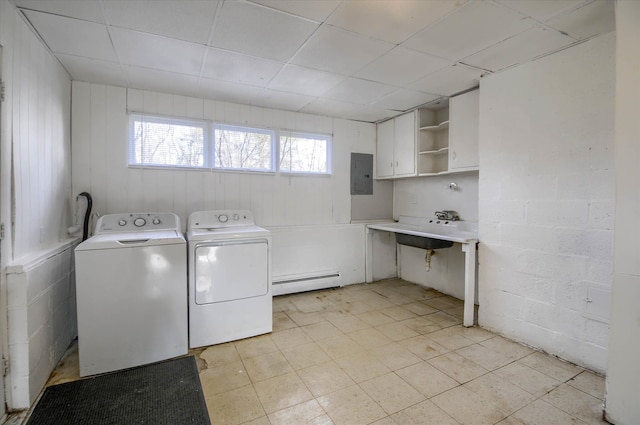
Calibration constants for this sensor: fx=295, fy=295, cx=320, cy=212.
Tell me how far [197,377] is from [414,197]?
11.0ft

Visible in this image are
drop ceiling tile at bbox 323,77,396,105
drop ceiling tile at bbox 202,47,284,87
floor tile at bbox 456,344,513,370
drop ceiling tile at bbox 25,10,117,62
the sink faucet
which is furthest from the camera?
the sink faucet

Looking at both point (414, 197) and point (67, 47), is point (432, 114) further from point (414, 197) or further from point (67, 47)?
point (67, 47)

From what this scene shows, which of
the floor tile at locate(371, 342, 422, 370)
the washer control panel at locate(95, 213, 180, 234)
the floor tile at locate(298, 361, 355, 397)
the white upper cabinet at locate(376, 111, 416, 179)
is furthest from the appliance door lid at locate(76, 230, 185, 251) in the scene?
the white upper cabinet at locate(376, 111, 416, 179)

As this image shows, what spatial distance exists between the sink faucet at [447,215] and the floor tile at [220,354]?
2.73 m

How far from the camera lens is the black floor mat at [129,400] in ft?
5.43

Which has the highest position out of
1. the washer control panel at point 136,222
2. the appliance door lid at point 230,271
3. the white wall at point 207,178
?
the white wall at point 207,178

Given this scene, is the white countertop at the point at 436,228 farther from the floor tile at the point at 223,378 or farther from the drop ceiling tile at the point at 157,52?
the drop ceiling tile at the point at 157,52

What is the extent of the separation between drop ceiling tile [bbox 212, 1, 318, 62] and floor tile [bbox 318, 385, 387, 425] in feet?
7.73

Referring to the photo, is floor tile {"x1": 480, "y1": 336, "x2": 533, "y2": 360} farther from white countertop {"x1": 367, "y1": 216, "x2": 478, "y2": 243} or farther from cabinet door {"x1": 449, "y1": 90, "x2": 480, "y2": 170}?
cabinet door {"x1": 449, "y1": 90, "x2": 480, "y2": 170}

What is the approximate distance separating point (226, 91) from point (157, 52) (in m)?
0.86

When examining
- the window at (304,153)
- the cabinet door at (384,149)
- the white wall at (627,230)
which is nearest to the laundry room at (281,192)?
the white wall at (627,230)

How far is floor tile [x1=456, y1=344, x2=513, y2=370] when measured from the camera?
7.20ft

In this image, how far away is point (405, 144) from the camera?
3803 mm

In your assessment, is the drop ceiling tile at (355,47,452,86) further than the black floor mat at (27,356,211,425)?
Yes
